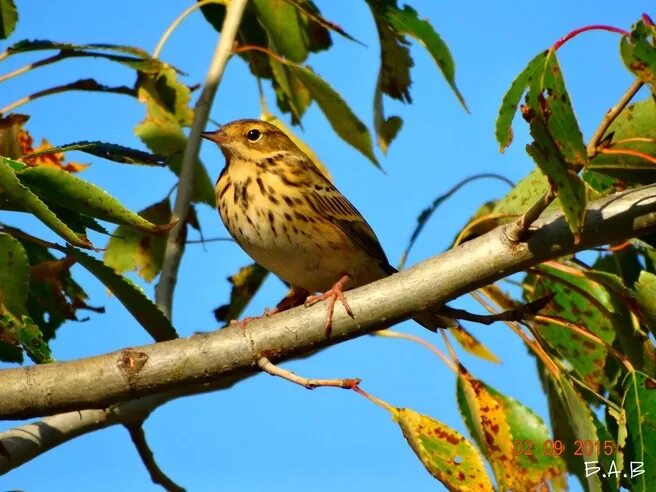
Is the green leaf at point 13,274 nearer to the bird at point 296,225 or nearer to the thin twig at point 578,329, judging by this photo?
the bird at point 296,225

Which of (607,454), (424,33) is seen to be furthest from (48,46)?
(607,454)

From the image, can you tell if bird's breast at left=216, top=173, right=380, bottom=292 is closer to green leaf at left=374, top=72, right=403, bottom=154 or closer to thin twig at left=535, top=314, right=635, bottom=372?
green leaf at left=374, top=72, right=403, bottom=154

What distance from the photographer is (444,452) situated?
11.7 feet

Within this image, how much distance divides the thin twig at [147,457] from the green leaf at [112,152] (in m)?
1.04

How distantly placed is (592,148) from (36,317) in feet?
8.66

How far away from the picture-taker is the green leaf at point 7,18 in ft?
16.3

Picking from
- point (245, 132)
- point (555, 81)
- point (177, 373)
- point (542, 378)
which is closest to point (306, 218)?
point (245, 132)

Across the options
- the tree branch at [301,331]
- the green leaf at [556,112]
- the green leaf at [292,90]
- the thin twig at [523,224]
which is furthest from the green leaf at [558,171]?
the green leaf at [292,90]

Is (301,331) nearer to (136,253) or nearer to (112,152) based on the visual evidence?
(112,152)

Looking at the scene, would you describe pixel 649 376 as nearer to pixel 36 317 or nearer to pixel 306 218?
pixel 306 218

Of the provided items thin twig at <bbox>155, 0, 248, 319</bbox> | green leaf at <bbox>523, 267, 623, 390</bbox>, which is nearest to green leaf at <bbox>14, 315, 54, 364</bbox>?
thin twig at <bbox>155, 0, 248, 319</bbox>

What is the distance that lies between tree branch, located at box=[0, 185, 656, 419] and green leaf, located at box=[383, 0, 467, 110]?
1.22 meters

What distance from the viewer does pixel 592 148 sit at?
297 centimetres

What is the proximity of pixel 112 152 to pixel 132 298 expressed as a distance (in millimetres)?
512
